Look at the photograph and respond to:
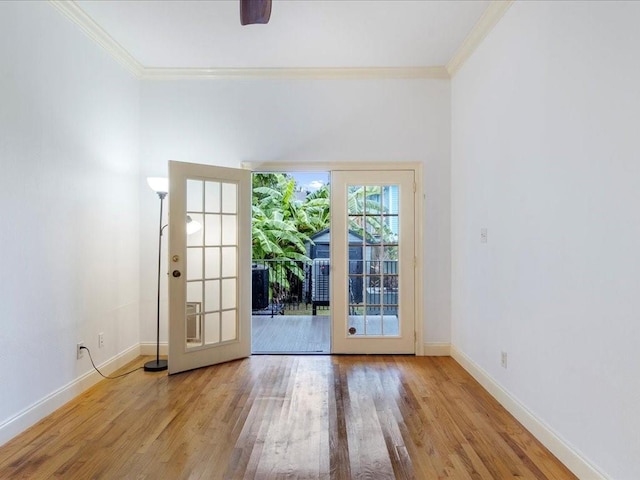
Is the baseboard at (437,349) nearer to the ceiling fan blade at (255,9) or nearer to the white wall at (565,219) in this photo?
the white wall at (565,219)

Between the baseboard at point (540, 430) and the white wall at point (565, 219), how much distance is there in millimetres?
45

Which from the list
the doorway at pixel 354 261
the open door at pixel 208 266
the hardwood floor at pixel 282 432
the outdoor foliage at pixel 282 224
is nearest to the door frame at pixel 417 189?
the doorway at pixel 354 261

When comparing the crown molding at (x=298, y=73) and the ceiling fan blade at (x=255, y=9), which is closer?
the ceiling fan blade at (x=255, y=9)

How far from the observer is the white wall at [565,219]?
169 centimetres

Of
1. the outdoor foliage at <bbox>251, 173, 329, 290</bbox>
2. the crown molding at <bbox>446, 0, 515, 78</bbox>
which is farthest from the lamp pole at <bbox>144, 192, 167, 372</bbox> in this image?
the crown molding at <bbox>446, 0, 515, 78</bbox>

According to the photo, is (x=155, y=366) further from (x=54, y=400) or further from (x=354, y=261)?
(x=354, y=261)

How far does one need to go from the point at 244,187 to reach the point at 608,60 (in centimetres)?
309

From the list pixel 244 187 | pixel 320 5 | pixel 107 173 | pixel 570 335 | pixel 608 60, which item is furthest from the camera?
pixel 244 187

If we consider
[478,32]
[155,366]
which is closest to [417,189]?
[478,32]

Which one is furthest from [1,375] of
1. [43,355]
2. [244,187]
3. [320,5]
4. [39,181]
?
[320,5]

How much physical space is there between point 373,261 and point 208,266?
5.73 feet

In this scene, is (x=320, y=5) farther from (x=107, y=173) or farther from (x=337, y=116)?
(x=107, y=173)

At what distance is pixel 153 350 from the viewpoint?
3996mm

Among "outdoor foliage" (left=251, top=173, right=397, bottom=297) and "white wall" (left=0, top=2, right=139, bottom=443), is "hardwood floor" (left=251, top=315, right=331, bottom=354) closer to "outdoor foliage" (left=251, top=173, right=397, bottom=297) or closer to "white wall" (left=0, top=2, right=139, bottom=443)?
"outdoor foliage" (left=251, top=173, right=397, bottom=297)
